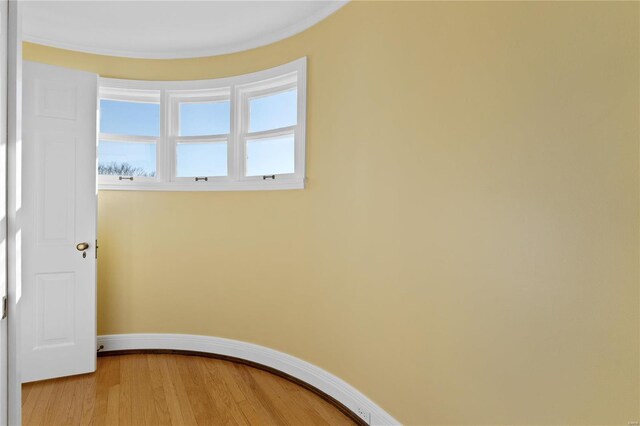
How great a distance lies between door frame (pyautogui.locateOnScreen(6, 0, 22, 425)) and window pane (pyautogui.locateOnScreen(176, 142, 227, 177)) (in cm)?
178

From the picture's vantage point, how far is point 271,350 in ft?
8.41

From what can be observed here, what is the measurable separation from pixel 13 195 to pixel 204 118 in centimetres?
201

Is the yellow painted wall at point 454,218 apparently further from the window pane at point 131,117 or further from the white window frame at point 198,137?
Answer: the window pane at point 131,117

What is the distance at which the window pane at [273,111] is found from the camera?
2510 millimetres

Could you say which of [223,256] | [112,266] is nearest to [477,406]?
[223,256]

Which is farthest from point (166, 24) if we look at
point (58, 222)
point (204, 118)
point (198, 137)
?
point (58, 222)

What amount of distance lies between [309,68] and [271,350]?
7.04 ft

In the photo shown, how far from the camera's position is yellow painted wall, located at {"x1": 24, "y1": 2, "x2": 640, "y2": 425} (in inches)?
38.2

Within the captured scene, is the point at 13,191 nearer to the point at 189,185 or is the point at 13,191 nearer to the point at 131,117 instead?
the point at 189,185

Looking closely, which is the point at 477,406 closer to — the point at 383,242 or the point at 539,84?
the point at 383,242

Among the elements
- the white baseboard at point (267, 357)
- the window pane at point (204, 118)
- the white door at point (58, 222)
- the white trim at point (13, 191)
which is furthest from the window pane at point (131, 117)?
the white trim at point (13, 191)

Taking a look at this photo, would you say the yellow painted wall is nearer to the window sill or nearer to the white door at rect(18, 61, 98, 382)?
the window sill

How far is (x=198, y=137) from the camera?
2834mm

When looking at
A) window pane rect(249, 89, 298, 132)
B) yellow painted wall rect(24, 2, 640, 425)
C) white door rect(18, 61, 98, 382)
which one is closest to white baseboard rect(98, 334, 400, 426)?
yellow painted wall rect(24, 2, 640, 425)
